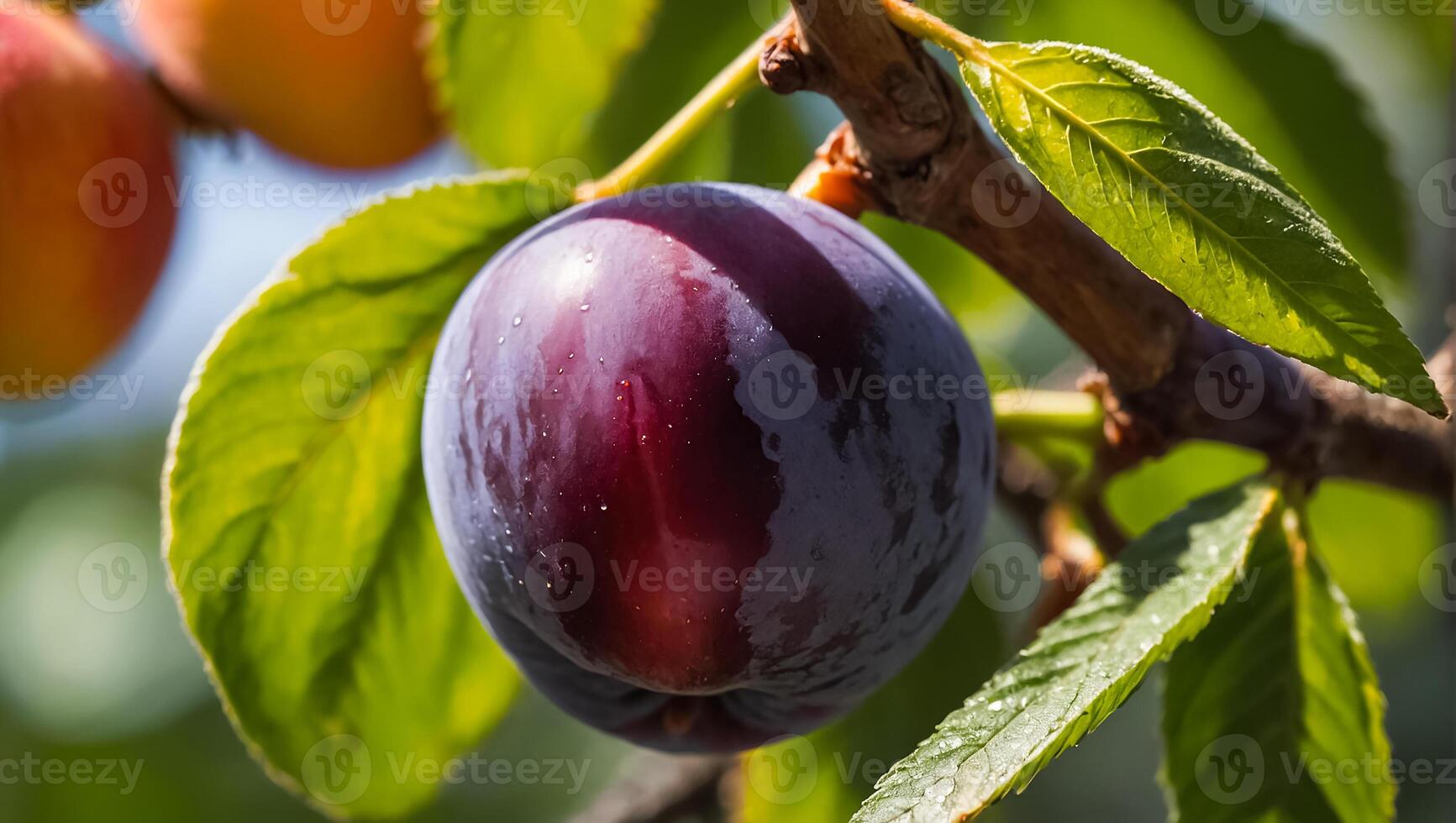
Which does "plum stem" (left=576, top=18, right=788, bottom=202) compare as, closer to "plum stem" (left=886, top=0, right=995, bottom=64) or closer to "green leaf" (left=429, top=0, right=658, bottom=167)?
"plum stem" (left=886, top=0, right=995, bottom=64)

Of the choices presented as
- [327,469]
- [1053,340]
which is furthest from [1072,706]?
[1053,340]

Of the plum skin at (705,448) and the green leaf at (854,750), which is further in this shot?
the green leaf at (854,750)

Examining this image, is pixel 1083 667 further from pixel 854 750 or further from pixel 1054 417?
pixel 854 750

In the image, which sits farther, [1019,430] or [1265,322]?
[1019,430]

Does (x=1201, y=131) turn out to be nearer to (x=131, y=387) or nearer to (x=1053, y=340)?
(x=131, y=387)

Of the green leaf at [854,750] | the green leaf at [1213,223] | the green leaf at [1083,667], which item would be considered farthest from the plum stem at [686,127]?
the green leaf at [854,750]

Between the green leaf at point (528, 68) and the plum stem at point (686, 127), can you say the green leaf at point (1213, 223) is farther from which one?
the green leaf at point (528, 68)

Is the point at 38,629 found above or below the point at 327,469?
below

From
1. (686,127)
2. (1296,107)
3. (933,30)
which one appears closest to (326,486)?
(686,127)
